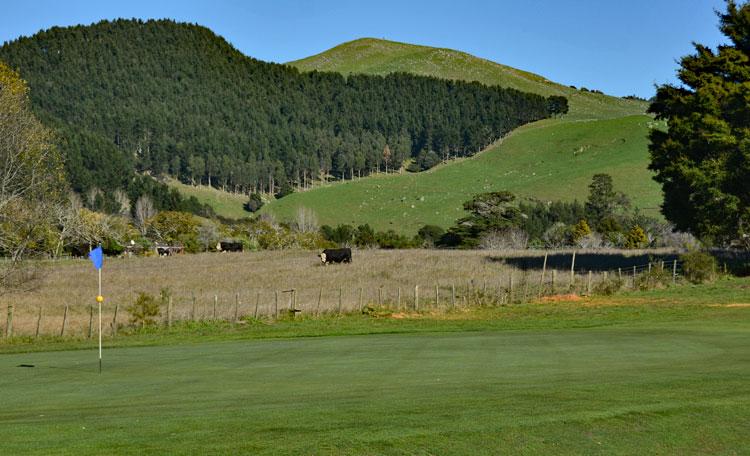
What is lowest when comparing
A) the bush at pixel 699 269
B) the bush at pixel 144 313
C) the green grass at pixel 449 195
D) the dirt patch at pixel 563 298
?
the bush at pixel 144 313

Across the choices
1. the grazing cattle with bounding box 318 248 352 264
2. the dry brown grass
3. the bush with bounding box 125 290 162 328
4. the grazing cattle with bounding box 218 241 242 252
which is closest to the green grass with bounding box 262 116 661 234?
the grazing cattle with bounding box 218 241 242 252

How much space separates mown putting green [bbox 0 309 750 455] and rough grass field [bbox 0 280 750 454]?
0.04 m

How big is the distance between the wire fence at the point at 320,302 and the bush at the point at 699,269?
707 millimetres

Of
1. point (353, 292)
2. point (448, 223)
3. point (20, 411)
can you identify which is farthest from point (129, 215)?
point (20, 411)

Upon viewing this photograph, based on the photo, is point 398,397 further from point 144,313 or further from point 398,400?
point 144,313

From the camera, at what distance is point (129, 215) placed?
153m

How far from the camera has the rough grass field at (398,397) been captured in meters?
10.7

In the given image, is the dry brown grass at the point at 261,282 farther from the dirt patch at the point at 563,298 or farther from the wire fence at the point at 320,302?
the dirt patch at the point at 563,298

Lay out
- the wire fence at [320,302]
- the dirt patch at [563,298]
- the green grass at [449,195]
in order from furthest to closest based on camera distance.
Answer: the green grass at [449,195]
the dirt patch at [563,298]
the wire fence at [320,302]

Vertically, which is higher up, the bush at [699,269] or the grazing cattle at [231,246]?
the bush at [699,269]

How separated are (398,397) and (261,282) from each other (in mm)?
53746

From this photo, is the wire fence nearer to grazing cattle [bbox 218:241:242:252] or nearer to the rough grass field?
the rough grass field

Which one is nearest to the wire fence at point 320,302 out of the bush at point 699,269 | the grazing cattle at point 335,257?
the bush at point 699,269

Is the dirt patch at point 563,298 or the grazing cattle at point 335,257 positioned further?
the grazing cattle at point 335,257
